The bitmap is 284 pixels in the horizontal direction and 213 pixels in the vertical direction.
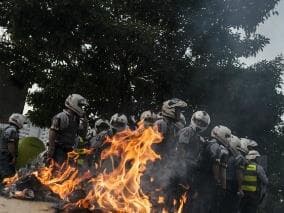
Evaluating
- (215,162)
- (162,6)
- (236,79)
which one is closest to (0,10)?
(162,6)

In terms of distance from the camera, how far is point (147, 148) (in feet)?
24.1

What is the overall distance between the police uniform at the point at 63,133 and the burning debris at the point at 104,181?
11.8 inches

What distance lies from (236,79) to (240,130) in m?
1.99

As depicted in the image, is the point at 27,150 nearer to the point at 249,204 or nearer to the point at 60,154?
the point at 60,154

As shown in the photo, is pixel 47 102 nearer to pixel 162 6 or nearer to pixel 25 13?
pixel 25 13

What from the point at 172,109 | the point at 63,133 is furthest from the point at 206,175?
the point at 63,133

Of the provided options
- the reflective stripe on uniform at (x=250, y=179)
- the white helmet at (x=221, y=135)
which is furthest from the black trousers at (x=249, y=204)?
the white helmet at (x=221, y=135)

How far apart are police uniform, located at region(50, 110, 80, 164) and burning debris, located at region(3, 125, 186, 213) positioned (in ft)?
0.99

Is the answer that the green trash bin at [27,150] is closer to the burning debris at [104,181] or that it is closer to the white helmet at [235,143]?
the burning debris at [104,181]

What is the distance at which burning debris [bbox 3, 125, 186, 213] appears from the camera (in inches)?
262

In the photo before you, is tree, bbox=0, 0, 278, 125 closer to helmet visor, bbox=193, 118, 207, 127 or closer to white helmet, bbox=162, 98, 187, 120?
Answer: helmet visor, bbox=193, 118, 207, 127

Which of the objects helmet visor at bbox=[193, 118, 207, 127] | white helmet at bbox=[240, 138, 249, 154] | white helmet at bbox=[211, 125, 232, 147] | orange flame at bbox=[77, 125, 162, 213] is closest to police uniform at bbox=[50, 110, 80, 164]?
orange flame at bbox=[77, 125, 162, 213]

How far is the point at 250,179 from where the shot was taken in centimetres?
1032

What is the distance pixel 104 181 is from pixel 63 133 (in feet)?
5.88
